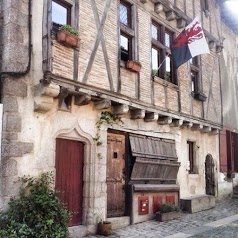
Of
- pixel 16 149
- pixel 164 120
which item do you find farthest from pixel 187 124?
pixel 16 149

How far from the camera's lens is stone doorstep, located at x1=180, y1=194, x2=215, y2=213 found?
10.1 metres

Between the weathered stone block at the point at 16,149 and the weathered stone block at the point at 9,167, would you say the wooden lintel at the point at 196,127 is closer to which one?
the weathered stone block at the point at 16,149

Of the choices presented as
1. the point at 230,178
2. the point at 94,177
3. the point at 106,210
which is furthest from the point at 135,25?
the point at 230,178

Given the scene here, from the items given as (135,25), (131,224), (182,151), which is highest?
(135,25)

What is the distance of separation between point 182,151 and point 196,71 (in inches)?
111

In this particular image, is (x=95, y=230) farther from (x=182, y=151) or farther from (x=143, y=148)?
(x=182, y=151)

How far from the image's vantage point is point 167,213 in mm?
8867

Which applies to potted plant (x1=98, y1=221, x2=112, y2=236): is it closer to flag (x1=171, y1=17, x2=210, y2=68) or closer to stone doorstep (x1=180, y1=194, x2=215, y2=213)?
stone doorstep (x1=180, y1=194, x2=215, y2=213)

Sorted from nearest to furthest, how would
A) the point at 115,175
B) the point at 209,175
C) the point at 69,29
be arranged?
1. the point at 69,29
2. the point at 115,175
3. the point at 209,175

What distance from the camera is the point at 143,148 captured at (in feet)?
29.5

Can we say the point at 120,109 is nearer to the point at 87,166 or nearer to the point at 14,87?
the point at 87,166

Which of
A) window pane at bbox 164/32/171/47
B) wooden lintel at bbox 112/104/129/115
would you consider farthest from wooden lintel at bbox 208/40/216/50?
wooden lintel at bbox 112/104/129/115

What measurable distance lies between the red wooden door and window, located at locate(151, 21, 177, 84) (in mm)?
3530

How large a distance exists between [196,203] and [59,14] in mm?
6807
